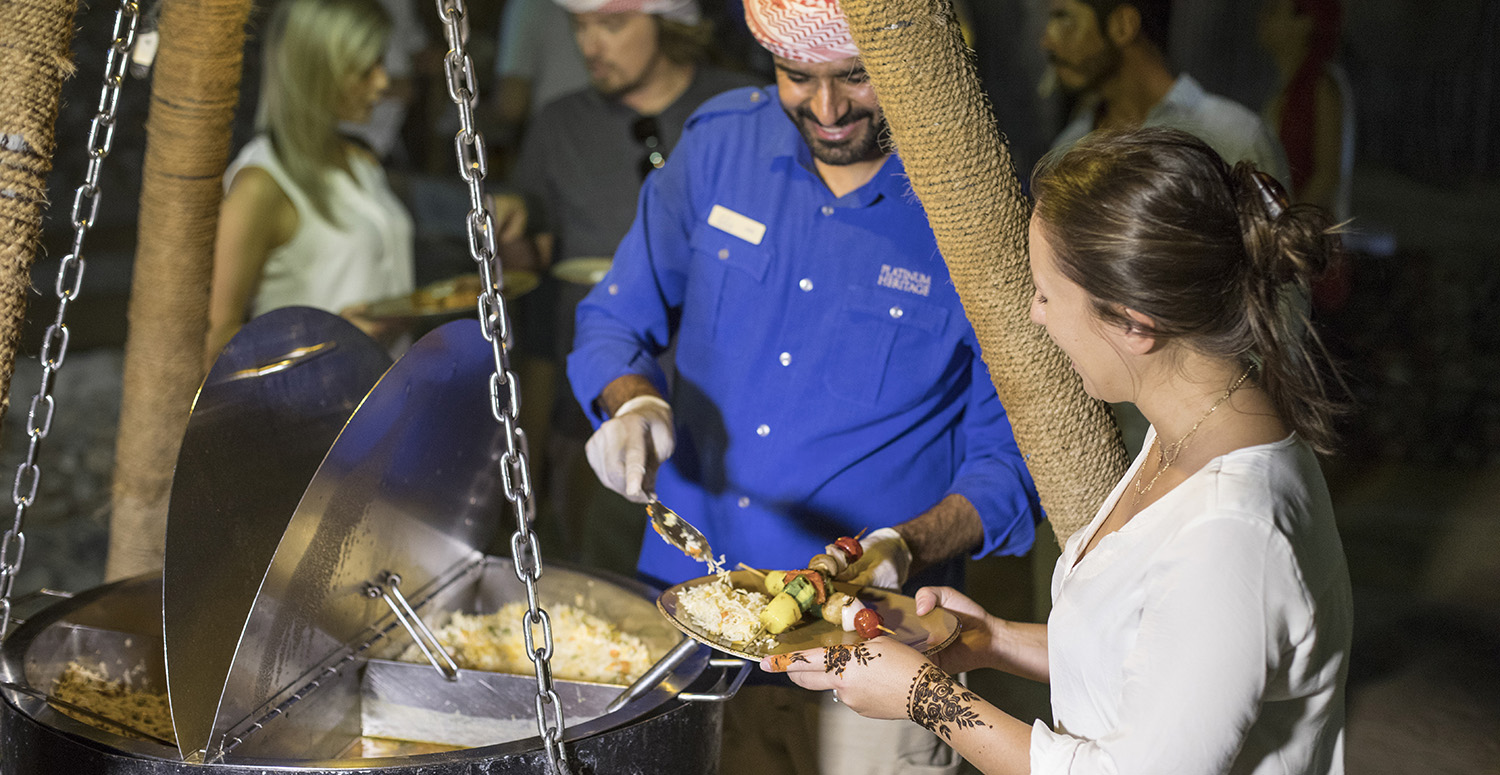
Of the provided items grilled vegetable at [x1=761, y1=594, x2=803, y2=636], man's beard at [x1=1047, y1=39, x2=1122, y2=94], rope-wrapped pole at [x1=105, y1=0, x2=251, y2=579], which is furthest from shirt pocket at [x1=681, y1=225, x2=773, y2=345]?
man's beard at [x1=1047, y1=39, x2=1122, y2=94]

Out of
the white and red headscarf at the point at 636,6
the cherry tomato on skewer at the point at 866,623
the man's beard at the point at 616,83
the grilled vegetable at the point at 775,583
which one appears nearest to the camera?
the cherry tomato on skewer at the point at 866,623

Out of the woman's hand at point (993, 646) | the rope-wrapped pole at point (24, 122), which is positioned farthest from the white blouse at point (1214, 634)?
the rope-wrapped pole at point (24, 122)

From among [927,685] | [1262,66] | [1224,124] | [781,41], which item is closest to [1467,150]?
[1262,66]

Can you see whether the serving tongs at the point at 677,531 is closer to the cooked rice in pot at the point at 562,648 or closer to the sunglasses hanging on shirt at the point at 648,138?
the cooked rice in pot at the point at 562,648

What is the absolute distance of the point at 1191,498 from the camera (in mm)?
1118

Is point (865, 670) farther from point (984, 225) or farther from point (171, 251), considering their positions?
point (171, 251)

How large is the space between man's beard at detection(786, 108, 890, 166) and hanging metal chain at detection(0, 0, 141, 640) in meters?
1.05

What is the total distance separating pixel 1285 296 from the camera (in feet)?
3.86

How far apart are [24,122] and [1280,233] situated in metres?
1.40

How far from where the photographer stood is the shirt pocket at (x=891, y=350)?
2.01 m

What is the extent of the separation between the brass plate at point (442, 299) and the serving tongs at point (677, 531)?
1548 mm

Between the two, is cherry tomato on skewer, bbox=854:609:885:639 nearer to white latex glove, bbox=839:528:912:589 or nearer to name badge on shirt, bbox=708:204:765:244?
white latex glove, bbox=839:528:912:589

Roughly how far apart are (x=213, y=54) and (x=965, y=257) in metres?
1.43

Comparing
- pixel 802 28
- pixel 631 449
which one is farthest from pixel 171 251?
pixel 802 28
